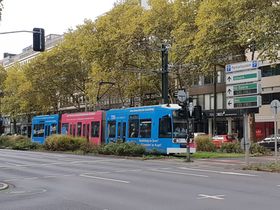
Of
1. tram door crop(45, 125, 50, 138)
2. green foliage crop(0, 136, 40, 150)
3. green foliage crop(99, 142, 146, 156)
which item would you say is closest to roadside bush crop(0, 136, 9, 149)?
green foliage crop(0, 136, 40, 150)

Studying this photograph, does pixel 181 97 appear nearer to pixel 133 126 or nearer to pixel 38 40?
pixel 133 126

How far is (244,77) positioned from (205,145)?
14552mm

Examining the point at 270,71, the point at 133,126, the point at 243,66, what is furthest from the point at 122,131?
the point at 270,71

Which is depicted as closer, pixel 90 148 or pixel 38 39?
pixel 38 39

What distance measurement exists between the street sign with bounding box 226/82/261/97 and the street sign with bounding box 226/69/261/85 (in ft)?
0.63

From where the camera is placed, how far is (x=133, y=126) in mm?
33219

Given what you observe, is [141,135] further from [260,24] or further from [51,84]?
[51,84]

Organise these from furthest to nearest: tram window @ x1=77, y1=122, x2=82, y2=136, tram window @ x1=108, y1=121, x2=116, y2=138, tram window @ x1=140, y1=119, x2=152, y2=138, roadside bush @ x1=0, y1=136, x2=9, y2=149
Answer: roadside bush @ x1=0, y1=136, x2=9, y2=149 < tram window @ x1=77, y1=122, x2=82, y2=136 < tram window @ x1=108, y1=121, x2=116, y2=138 < tram window @ x1=140, y1=119, x2=152, y2=138

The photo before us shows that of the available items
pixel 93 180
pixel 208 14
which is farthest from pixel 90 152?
pixel 93 180

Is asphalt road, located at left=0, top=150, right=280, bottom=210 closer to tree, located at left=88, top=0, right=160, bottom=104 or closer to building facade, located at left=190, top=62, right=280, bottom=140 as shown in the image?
tree, located at left=88, top=0, right=160, bottom=104

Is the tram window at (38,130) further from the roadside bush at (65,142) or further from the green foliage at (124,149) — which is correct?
the green foliage at (124,149)

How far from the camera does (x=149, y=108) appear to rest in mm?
31578

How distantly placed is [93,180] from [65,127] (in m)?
27.5

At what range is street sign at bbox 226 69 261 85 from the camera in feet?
74.7
